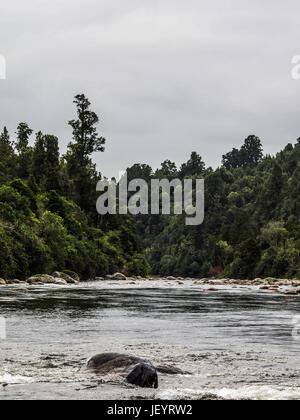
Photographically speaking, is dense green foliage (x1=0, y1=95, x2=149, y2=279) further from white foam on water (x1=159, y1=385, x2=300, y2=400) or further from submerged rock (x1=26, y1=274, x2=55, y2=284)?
white foam on water (x1=159, y1=385, x2=300, y2=400)

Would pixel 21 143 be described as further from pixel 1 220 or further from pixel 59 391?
pixel 59 391

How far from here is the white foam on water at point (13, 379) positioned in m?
8.02

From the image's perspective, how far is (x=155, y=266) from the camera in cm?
15250

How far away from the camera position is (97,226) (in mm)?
89000

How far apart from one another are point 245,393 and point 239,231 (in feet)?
341

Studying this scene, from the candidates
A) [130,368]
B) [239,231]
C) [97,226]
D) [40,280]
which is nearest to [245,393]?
[130,368]

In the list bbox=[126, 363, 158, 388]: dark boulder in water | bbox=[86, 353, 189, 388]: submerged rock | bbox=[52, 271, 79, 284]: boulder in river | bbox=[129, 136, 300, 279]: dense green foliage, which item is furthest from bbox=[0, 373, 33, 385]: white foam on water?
bbox=[129, 136, 300, 279]: dense green foliage

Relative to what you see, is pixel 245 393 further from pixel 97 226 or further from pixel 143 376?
pixel 97 226

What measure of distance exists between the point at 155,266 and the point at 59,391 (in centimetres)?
14557

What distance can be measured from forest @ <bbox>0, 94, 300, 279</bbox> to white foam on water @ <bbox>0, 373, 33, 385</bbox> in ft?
117

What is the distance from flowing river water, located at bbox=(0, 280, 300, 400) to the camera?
7688 mm

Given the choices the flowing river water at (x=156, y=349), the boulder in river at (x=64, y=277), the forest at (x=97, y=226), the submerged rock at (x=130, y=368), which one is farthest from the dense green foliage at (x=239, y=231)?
the submerged rock at (x=130, y=368)
